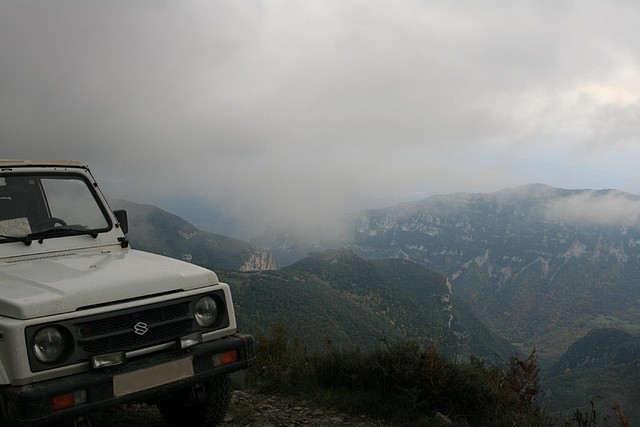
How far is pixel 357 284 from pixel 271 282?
43897 mm

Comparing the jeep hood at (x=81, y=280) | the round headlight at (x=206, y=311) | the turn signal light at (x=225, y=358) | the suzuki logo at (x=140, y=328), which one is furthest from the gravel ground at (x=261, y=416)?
the suzuki logo at (x=140, y=328)

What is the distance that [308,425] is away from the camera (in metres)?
5.23

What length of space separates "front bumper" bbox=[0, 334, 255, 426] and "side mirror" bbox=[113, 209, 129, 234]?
1938 mm

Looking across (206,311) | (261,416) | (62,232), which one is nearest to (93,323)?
(206,311)

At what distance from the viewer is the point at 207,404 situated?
4.39 meters

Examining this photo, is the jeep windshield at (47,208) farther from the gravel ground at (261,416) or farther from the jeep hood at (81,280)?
the gravel ground at (261,416)

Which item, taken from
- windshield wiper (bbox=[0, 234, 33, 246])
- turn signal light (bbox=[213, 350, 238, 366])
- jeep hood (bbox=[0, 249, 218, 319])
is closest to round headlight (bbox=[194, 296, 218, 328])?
jeep hood (bbox=[0, 249, 218, 319])

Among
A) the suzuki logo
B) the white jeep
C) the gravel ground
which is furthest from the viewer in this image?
the gravel ground

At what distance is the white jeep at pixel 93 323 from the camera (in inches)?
122

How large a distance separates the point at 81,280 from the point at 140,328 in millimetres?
555

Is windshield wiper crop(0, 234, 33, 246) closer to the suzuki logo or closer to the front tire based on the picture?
the suzuki logo

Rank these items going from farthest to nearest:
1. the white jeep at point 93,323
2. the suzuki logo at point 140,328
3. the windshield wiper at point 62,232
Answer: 1. the windshield wiper at point 62,232
2. the suzuki logo at point 140,328
3. the white jeep at point 93,323

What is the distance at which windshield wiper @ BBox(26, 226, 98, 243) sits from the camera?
4.48m

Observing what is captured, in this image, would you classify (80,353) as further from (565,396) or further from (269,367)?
(565,396)
